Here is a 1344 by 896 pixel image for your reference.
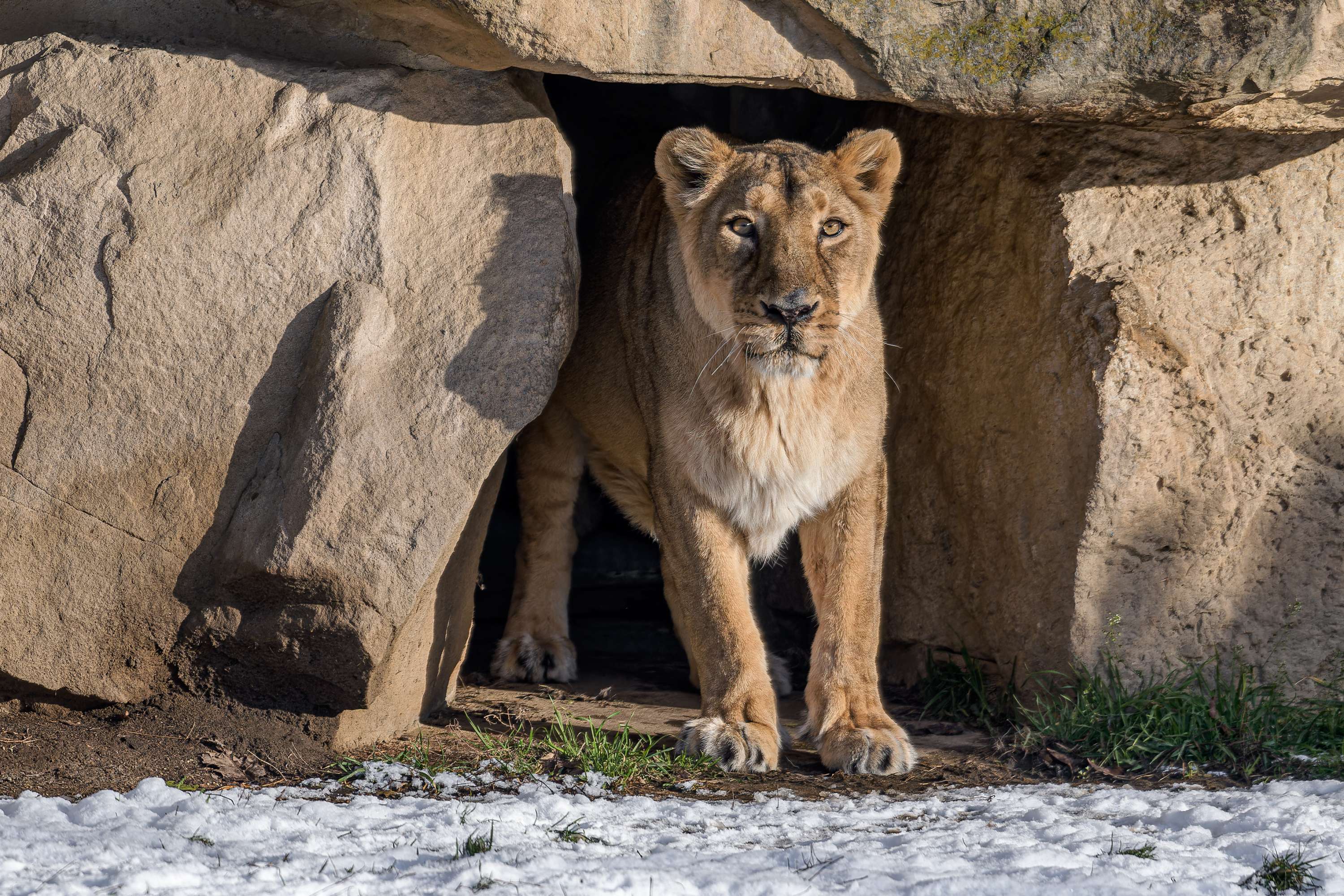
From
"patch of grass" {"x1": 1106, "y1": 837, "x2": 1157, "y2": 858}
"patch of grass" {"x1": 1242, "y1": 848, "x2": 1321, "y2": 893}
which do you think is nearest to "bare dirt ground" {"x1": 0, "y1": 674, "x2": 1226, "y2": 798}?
"patch of grass" {"x1": 1106, "y1": 837, "x2": 1157, "y2": 858}

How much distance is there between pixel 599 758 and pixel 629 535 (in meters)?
3.40

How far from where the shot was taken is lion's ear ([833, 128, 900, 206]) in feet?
16.2

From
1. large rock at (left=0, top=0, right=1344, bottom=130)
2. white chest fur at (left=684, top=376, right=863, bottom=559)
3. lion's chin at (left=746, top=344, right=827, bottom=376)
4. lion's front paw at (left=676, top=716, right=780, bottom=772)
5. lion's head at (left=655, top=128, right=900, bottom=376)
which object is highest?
large rock at (left=0, top=0, right=1344, bottom=130)

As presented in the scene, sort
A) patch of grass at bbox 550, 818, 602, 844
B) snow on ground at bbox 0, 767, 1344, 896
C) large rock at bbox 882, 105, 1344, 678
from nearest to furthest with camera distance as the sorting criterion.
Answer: snow on ground at bbox 0, 767, 1344, 896 < patch of grass at bbox 550, 818, 602, 844 < large rock at bbox 882, 105, 1344, 678

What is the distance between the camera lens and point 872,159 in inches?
196

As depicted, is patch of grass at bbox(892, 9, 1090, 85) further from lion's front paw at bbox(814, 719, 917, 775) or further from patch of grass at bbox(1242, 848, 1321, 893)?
patch of grass at bbox(1242, 848, 1321, 893)

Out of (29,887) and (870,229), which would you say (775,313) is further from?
(29,887)

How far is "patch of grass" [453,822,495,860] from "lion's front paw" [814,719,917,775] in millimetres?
1507

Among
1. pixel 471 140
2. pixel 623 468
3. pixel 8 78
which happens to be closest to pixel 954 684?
pixel 623 468

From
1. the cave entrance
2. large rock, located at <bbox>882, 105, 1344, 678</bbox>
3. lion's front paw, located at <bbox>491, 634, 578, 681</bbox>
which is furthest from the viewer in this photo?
the cave entrance

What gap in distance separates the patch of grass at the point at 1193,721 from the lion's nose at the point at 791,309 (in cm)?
167

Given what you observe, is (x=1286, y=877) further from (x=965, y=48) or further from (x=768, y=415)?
(x=965, y=48)

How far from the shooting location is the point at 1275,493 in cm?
493

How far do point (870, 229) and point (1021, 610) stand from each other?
1.61 m
